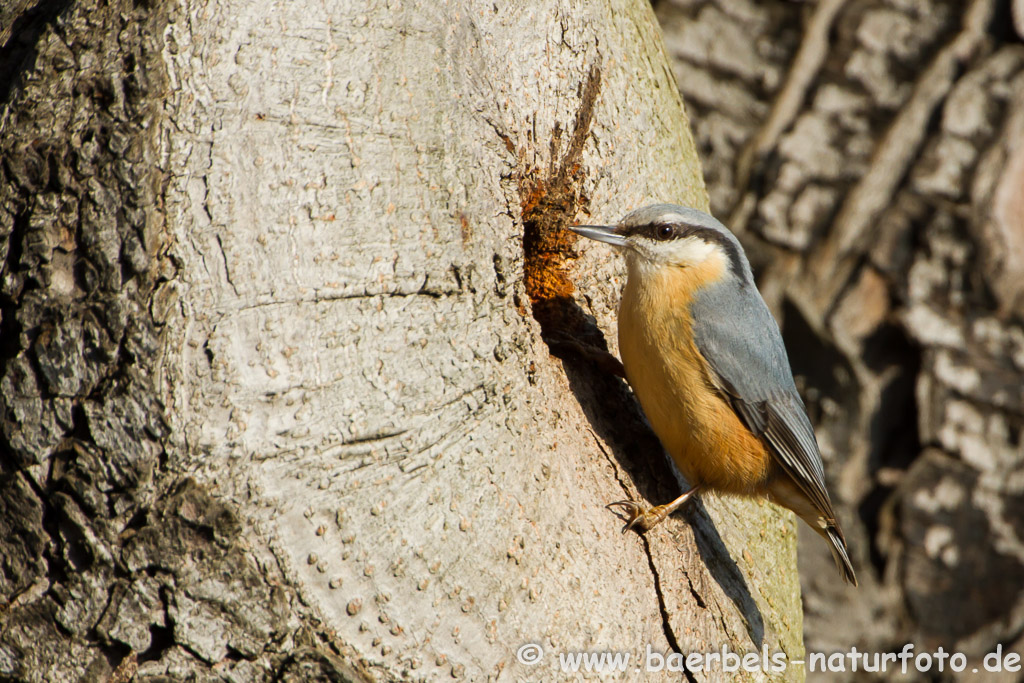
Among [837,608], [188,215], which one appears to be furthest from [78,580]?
[837,608]

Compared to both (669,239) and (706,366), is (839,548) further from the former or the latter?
(669,239)

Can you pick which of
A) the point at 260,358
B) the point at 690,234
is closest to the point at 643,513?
the point at 690,234

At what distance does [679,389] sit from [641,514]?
1.25ft

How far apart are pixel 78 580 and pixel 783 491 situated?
1.90 m

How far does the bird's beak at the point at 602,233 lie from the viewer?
2299mm

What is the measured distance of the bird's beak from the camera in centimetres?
230

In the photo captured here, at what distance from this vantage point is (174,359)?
155 centimetres

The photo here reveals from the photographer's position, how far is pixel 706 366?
248cm

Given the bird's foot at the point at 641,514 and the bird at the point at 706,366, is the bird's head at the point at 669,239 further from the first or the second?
the bird's foot at the point at 641,514

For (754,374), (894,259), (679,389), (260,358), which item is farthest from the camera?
(894,259)

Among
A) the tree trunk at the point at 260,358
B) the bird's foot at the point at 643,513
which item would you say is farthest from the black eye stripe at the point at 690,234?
the bird's foot at the point at 643,513

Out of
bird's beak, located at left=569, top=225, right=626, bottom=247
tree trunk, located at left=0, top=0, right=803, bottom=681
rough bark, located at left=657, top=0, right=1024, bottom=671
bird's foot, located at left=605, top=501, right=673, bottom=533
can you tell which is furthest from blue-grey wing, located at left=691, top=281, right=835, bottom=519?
rough bark, located at left=657, top=0, right=1024, bottom=671

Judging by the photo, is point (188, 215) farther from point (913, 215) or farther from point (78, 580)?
point (913, 215)

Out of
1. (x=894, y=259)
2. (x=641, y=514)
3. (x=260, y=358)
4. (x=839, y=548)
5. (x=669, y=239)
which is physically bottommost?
(x=839, y=548)
